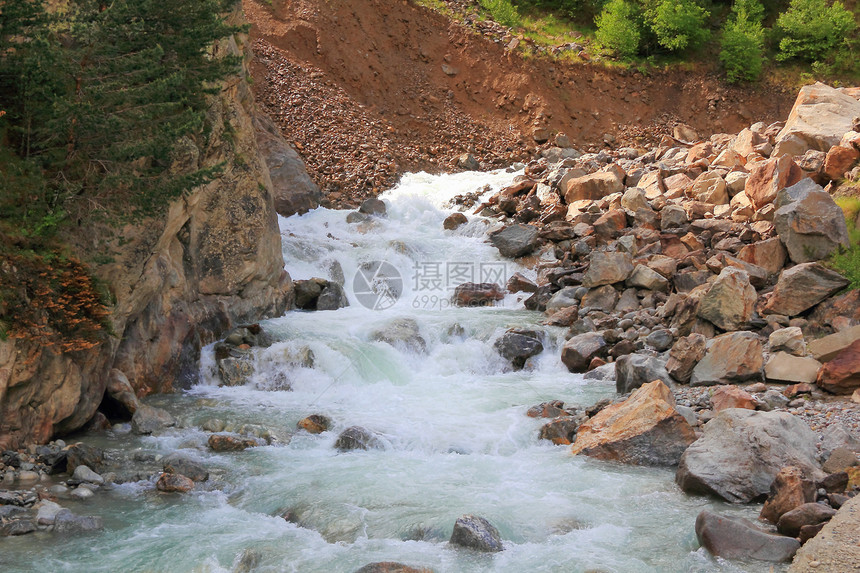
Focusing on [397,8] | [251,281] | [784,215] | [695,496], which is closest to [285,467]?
[695,496]

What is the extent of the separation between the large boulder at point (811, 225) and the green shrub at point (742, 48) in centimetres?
1906

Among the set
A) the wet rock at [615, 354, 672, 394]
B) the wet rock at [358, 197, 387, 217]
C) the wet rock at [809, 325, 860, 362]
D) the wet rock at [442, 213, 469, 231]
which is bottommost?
the wet rock at [615, 354, 672, 394]

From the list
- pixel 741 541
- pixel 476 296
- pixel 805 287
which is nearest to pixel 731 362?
pixel 805 287

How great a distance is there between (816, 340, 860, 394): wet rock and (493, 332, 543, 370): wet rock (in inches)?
207

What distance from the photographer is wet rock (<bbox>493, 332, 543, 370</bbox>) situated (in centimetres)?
1432

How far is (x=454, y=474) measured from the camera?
9.17 meters

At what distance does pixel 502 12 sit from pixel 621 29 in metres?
5.59

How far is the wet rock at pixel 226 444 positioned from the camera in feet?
32.3

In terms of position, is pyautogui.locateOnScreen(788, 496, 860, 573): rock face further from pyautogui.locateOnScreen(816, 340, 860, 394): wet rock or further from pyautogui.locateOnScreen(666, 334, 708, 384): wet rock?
pyautogui.locateOnScreen(666, 334, 708, 384): wet rock

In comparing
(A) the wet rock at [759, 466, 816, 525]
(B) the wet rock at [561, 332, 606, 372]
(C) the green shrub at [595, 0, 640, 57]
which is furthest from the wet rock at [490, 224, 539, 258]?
(C) the green shrub at [595, 0, 640, 57]

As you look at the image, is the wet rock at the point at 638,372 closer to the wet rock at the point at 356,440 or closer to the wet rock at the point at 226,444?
the wet rock at the point at 356,440

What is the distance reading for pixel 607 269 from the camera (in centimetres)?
1627

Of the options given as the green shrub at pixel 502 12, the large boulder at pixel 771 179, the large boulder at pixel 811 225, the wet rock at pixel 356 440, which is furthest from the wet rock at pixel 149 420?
the green shrub at pixel 502 12

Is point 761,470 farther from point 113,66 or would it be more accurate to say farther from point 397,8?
point 397,8
